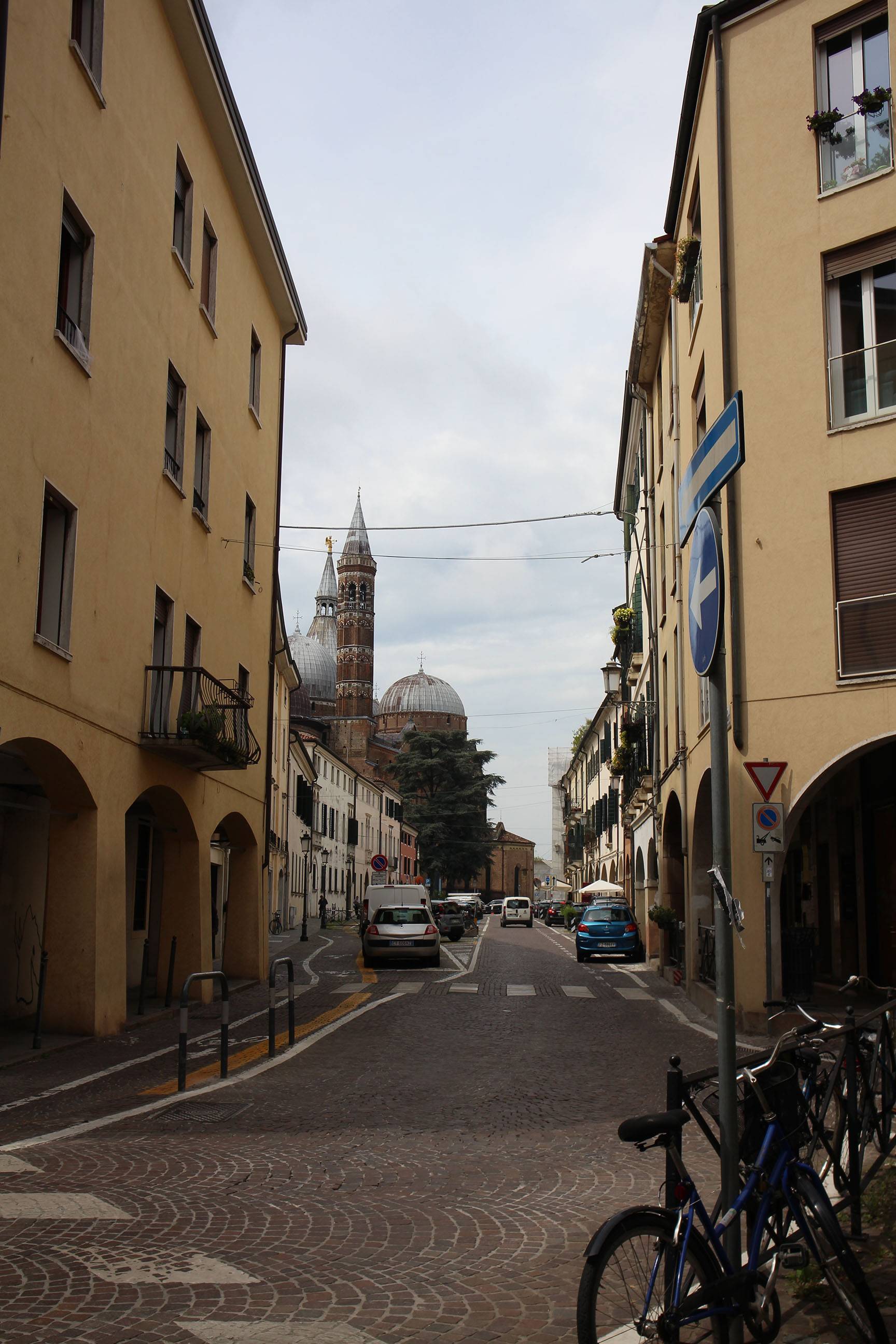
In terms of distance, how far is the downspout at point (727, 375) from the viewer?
15367mm

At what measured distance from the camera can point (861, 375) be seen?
15.1 m

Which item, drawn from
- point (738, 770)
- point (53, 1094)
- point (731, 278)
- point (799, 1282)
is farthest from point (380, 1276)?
point (731, 278)

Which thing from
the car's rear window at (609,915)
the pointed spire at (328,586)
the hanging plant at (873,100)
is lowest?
the car's rear window at (609,915)

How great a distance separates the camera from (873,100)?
591 inches

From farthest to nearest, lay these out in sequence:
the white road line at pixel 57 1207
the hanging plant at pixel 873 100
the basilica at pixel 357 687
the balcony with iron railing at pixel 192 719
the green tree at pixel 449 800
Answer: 1. the basilica at pixel 357 687
2. the green tree at pixel 449 800
3. the balcony with iron railing at pixel 192 719
4. the hanging plant at pixel 873 100
5. the white road line at pixel 57 1207

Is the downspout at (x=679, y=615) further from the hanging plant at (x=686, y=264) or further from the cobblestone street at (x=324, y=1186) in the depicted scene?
the cobblestone street at (x=324, y=1186)

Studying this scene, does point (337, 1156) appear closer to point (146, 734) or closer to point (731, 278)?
point (146, 734)

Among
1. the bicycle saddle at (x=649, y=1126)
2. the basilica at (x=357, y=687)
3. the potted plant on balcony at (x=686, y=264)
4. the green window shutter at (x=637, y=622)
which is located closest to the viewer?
the bicycle saddle at (x=649, y=1126)

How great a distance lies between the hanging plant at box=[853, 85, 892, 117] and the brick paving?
1115 centimetres

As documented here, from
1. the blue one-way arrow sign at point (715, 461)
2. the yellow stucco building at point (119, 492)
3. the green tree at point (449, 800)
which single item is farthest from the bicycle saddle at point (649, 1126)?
Result: the green tree at point (449, 800)

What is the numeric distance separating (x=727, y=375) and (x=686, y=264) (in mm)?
4646

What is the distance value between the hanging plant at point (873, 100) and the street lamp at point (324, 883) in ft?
147

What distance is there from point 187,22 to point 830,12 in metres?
8.50

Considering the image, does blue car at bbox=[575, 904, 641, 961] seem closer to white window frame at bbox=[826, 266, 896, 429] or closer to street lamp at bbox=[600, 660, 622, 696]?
street lamp at bbox=[600, 660, 622, 696]
